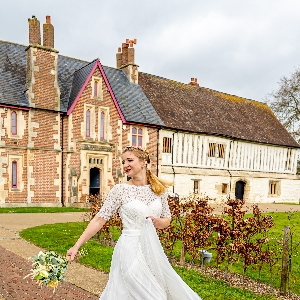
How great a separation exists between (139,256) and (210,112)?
2511cm

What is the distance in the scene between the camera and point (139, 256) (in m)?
2.98

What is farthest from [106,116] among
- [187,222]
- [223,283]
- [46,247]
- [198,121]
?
[223,283]

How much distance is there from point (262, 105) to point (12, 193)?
24813 mm

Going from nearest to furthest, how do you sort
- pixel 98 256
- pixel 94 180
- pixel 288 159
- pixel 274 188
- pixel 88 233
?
pixel 88 233 → pixel 98 256 → pixel 94 180 → pixel 274 188 → pixel 288 159

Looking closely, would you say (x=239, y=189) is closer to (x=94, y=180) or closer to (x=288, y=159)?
(x=288, y=159)

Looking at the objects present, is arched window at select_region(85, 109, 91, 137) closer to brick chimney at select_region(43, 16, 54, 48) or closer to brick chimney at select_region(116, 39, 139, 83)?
brick chimney at select_region(43, 16, 54, 48)

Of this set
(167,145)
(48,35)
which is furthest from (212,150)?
(48,35)

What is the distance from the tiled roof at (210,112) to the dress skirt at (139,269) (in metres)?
20.1

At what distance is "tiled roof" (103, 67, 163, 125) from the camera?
2202cm

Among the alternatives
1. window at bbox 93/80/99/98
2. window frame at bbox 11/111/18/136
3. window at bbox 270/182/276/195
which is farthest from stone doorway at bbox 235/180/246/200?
window frame at bbox 11/111/18/136

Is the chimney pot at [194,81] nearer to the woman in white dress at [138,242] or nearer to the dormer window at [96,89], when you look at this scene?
the dormer window at [96,89]

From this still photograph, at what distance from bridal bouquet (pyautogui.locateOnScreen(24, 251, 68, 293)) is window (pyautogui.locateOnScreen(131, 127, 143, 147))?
61.8 feet

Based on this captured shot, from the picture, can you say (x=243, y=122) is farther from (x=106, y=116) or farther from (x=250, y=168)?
(x=106, y=116)

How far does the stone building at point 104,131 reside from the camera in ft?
59.6
